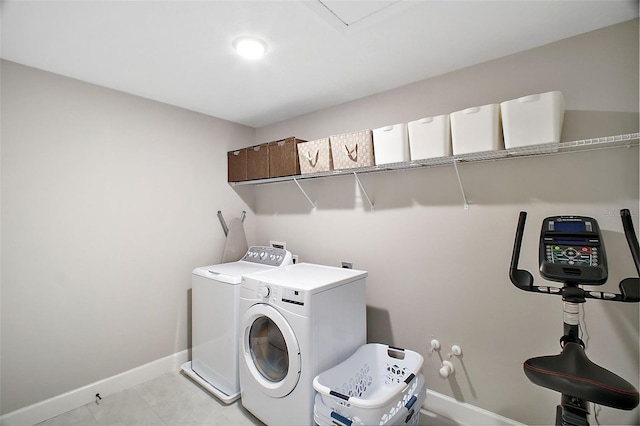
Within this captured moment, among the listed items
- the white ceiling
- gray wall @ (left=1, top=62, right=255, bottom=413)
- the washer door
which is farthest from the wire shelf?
gray wall @ (left=1, top=62, right=255, bottom=413)

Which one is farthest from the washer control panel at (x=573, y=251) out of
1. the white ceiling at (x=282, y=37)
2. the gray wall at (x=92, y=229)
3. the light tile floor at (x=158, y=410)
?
the gray wall at (x=92, y=229)

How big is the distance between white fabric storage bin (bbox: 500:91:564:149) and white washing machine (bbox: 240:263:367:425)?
4.22ft

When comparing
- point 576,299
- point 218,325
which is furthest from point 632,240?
point 218,325

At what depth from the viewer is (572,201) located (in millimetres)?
1657

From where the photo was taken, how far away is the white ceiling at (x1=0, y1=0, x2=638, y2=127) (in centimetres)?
145

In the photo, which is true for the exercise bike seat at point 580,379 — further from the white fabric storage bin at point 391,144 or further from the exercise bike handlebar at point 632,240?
the white fabric storage bin at point 391,144

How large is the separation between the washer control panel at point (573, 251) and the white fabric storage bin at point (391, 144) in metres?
0.89

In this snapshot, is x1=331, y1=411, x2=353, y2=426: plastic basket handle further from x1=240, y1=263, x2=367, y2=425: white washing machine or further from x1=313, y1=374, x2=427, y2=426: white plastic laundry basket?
x1=240, y1=263, x2=367, y2=425: white washing machine

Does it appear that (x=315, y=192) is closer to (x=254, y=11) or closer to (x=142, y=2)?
(x=254, y=11)

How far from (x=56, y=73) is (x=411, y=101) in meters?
2.58

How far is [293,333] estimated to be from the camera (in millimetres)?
1786

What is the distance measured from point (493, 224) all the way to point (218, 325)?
212 cm

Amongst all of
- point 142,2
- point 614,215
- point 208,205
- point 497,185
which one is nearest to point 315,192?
point 208,205

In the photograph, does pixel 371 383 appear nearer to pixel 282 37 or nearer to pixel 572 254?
pixel 572 254
